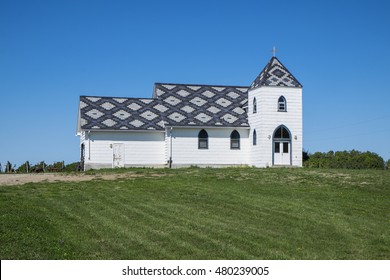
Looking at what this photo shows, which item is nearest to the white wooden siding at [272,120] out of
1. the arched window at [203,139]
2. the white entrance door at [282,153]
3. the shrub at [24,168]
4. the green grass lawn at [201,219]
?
the white entrance door at [282,153]

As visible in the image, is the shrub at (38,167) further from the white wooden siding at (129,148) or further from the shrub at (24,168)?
the white wooden siding at (129,148)

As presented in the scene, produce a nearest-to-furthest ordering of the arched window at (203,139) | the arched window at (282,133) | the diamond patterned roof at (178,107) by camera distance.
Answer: the arched window at (282,133)
the diamond patterned roof at (178,107)
the arched window at (203,139)

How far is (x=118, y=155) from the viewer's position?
41.7 meters

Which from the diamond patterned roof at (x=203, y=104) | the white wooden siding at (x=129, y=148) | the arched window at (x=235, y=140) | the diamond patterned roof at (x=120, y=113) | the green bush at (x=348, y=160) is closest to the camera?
the green bush at (x=348, y=160)

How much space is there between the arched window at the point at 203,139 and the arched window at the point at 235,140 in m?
1.79

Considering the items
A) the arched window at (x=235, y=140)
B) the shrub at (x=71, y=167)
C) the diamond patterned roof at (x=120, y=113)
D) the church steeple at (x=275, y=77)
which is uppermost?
the church steeple at (x=275, y=77)

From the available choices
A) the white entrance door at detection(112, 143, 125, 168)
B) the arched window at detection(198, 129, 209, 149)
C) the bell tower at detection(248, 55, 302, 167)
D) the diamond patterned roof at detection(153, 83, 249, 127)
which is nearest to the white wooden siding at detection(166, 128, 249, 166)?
the arched window at detection(198, 129, 209, 149)

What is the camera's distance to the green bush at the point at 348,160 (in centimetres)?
4047

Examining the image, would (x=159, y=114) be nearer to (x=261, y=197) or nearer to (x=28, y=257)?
(x=261, y=197)

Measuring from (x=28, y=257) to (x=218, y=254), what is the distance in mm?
3941

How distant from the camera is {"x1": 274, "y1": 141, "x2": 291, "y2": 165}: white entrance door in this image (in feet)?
134

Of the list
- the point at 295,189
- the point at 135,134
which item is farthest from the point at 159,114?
the point at 295,189

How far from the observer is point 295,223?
1658cm

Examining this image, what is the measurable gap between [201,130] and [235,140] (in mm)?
2622
